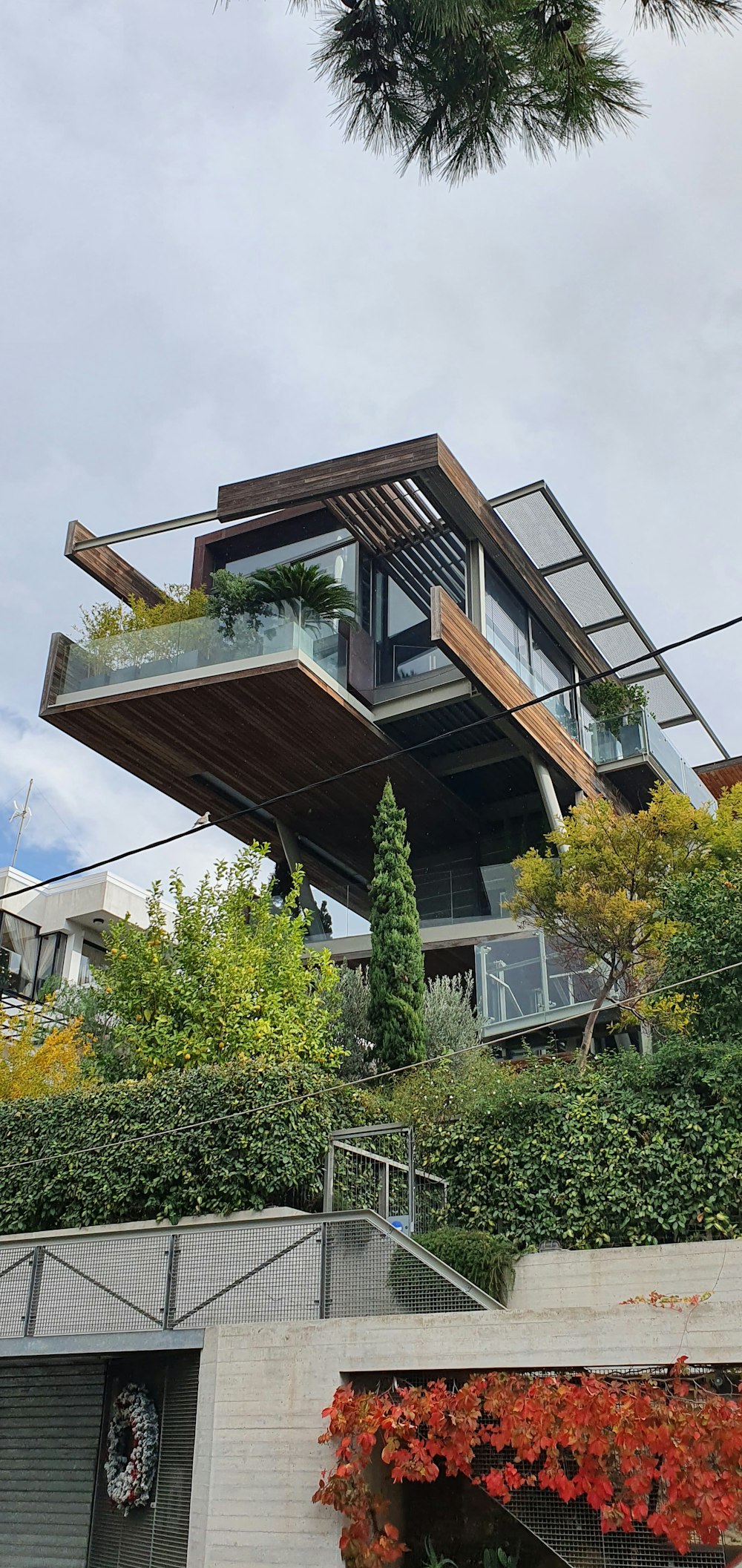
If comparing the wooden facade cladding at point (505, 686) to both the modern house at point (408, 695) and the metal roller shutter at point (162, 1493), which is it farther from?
the metal roller shutter at point (162, 1493)

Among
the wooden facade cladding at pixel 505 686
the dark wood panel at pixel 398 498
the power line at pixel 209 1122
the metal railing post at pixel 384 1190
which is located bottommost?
the metal railing post at pixel 384 1190

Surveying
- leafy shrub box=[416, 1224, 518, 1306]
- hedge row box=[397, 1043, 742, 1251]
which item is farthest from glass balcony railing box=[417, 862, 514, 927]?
leafy shrub box=[416, 1224, 518, 1306]

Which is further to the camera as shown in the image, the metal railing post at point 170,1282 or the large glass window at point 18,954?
the large glass window at point 18,954

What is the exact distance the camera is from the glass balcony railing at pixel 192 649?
20.3 meters

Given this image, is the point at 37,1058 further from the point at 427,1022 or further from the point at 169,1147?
the point at 169,1147

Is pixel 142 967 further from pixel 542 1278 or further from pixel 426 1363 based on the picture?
pixel 426 1363

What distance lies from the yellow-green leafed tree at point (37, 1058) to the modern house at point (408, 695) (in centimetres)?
508

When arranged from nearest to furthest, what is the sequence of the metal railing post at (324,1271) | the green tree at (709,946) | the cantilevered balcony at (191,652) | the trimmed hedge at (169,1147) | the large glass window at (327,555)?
1. the metal railing post at (324,1271)
2. the trimmed hedge at (169,1147)
3. the green tree at (709,946)
4. the cantilevered balcony at (191,652)
5. the large glass window at (327,555)

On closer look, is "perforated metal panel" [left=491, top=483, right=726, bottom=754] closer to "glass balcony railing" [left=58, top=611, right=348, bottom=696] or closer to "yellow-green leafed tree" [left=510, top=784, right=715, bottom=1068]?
"glass balcony railing" [left=58, top=611, right=348, bottom=696]

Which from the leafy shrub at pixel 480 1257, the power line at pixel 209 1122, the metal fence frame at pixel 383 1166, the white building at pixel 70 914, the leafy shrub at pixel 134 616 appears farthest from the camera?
the white building at pixel 70 914

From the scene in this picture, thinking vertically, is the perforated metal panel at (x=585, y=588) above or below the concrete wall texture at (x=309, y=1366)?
above

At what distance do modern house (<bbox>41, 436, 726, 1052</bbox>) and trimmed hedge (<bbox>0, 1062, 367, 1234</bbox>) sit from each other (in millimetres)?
7097

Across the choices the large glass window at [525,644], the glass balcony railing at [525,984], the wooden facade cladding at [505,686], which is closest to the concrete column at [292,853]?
the glass balcony railing at [525,984]

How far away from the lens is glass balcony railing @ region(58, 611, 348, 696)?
20328 millimetres
